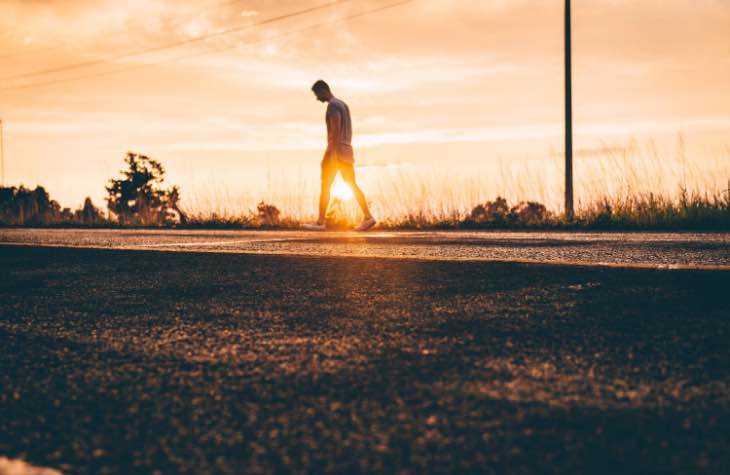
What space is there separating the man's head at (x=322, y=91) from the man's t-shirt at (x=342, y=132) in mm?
103

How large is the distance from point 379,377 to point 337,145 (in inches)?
348

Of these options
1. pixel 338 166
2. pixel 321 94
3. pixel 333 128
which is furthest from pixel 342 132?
pixel 321 94

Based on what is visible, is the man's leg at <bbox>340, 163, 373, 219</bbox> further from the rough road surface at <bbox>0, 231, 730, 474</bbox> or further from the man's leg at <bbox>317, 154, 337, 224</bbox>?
the rough road surface at <bbox>0, 231, 730, 474</bbox>

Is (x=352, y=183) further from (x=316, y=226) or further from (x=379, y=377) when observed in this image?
(x=379, y=377)

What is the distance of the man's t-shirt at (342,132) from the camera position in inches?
424

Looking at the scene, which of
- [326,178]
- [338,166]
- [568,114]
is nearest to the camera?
[338,166]

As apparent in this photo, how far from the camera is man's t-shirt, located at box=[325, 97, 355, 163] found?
35.4 ft

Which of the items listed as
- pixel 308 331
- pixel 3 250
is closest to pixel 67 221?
pixel 3 250

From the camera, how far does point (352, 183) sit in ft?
36.4

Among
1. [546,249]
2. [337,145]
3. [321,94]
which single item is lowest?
[546,249]

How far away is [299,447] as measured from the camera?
168cm

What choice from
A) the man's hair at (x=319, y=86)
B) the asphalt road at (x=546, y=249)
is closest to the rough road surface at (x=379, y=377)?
the asphalt road at (x=546, y=249)

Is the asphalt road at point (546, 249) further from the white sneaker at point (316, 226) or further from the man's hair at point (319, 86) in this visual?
the white sneaker at point (316, 226)

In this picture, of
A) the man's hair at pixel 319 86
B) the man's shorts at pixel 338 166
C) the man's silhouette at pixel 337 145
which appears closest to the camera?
the man's hair at pixel 319 86
